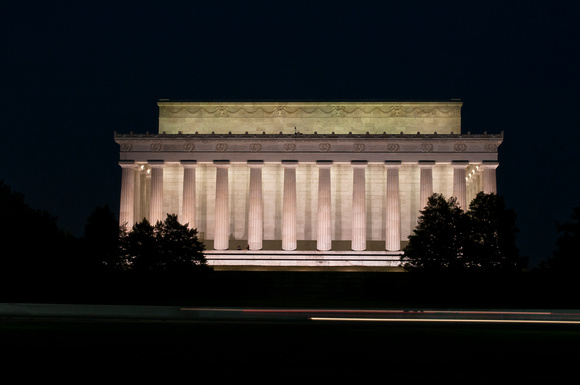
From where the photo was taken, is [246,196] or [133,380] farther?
[246,196]

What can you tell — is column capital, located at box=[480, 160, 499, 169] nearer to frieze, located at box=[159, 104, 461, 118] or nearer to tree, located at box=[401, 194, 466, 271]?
frieze, located at box=[159, 104, 461, 118]

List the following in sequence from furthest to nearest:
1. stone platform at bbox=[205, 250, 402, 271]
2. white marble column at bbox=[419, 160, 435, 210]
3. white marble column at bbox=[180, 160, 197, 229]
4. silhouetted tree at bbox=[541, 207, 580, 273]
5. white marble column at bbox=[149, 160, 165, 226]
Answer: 1. white marble column at bbox=[149, 160, 165, 226]
2. white marble column at bbox=[180, 160, 197, 229]
3. white marble column at bbox=[419, 160, 435, 210]
4. stone platform at bbox=[205, 250, 402, 271]
5. silhouetted tree at bbox=[541, 207, 580, 273]

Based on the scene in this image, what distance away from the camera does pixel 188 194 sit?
95812mm

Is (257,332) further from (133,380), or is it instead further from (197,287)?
(197,287)

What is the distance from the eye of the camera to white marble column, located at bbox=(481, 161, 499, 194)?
94562mm

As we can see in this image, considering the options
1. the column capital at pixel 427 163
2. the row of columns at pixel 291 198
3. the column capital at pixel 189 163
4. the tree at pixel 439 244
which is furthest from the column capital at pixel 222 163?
the tree at pixel 439 244

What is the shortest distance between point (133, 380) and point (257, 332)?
13997 mm

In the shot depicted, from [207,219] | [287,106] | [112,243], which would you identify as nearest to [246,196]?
[207,219]

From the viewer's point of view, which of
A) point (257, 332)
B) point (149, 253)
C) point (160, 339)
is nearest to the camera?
point (160, 339)

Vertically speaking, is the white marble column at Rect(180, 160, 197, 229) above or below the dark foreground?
above

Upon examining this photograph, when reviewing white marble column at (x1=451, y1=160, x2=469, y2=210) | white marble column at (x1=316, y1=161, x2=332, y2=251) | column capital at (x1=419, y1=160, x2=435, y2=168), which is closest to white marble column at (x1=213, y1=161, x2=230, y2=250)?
white marble column at (x1=316, y1=161, x2=332, y2=251)

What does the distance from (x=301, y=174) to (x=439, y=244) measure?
33818 mm

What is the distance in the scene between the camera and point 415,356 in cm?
2723

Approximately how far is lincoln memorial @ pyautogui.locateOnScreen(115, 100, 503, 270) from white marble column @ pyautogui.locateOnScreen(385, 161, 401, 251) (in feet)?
0.43
